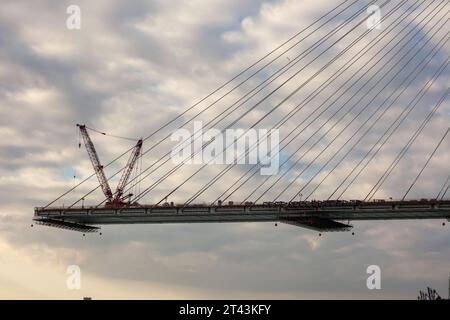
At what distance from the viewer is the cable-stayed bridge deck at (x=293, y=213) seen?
16138 centimetres

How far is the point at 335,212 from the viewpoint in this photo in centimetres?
16600

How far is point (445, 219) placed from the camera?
160 metres

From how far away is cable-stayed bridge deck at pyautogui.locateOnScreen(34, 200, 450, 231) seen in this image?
161375 mm

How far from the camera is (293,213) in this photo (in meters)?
Answer: 168
